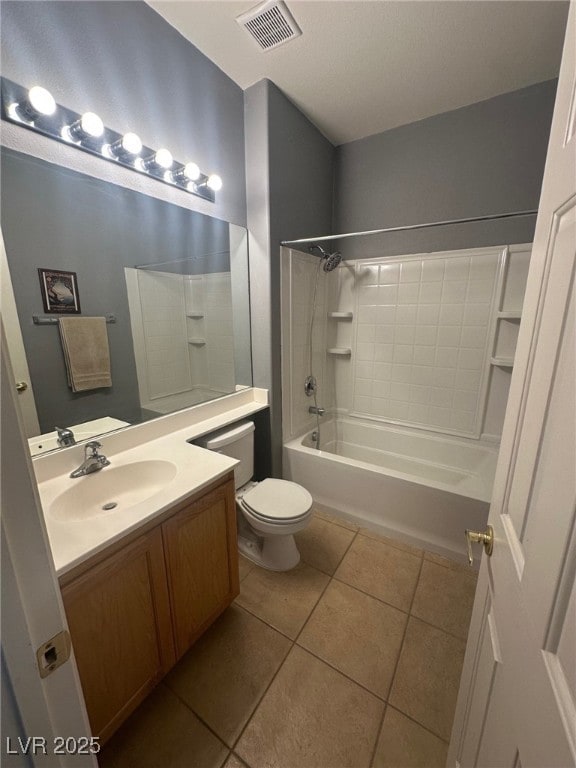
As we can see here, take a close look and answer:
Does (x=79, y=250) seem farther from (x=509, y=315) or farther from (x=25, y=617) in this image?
(x=509, y=315)

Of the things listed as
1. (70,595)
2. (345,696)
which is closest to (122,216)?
(70,595)

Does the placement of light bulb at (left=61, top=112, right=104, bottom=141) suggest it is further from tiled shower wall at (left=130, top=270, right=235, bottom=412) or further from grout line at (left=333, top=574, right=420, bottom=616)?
grout line at (left=333, top=574, right=420, bottom=616)

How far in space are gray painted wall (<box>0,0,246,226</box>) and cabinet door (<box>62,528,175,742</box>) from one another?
145 centimetres

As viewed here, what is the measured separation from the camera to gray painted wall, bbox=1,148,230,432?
3.59 feet

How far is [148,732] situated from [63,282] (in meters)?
1.70

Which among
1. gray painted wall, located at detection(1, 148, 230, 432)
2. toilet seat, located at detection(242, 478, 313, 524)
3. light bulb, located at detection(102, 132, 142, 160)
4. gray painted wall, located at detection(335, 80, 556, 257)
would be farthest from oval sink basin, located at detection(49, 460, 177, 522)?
gray painted wall, located at detection(335, 80, 556, 257)

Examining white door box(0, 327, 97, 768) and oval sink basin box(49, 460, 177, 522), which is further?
oval sink basin box(49, 460, 177, 522)

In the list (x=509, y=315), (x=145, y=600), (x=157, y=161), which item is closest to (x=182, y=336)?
(x=157, y=161)

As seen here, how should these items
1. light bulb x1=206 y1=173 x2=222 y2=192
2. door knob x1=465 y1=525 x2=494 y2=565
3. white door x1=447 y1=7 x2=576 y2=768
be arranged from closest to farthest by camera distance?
1. white door x1=447 y1=7 x2=576 y2=768
2. door knob x1=465 y1=525 x2=494 y2=565
3. light bulb x1=206 y1=173 x2=222 y2=192

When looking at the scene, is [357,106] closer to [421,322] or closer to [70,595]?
[421,322]

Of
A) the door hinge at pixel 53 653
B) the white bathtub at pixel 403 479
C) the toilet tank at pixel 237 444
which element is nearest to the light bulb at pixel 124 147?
the toilet tank at pixel 237 444

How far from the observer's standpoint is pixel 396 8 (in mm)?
1354

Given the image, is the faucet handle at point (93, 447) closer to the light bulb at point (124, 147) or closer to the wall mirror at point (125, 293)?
the wall mirror at point (125, 293)

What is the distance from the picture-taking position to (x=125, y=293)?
56.8 inches
